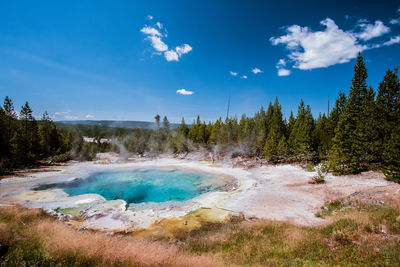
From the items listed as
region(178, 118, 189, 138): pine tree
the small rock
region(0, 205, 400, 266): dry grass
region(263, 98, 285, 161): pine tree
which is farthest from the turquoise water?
region(178, 118, 189, 138): pine tree

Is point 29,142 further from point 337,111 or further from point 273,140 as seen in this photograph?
point 337,111

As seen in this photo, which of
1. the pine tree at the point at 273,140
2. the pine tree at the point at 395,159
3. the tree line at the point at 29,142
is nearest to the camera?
the pine tree at the point at 395,159

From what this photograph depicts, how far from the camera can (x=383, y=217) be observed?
1027 centimetres

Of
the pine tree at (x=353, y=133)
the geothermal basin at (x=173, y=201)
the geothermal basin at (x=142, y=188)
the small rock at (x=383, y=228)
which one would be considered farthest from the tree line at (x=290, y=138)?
the geothermal basin at (x=142, y=188)

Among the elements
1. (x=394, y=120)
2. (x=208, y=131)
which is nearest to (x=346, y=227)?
(x=394, y=120)

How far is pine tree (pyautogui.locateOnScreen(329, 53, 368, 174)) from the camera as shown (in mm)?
24953

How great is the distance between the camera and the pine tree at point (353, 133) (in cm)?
2495

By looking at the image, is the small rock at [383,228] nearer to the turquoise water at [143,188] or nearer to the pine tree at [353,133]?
the turquoise water at [143,188]

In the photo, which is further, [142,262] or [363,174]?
[363,174]

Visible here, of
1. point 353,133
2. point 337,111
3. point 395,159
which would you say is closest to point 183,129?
point 337,111

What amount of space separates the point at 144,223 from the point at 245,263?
9.84m

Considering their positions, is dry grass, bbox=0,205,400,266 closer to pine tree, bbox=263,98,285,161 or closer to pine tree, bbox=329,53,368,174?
pine tree, bbox=329,53,368,174

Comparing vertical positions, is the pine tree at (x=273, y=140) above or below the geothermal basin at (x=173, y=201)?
above

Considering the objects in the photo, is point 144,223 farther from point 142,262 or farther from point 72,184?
point 72,184
